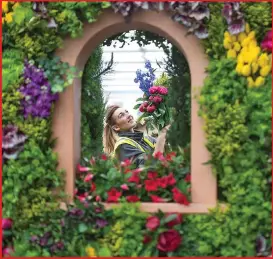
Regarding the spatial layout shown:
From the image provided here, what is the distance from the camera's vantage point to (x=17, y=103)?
306 centimetres

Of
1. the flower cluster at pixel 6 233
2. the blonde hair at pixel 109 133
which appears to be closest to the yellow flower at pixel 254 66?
the flower cluster at pixel 6 233

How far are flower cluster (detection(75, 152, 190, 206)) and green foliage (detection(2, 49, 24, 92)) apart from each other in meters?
0.63

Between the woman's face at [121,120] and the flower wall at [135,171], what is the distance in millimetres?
1889

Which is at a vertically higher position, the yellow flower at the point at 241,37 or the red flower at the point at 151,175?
the yellow flower at the point at 241,37

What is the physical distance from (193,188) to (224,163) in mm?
258

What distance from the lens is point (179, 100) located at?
11.9 ft

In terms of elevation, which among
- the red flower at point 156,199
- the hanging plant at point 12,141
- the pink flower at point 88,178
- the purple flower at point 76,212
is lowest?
the purple flower at point 76,212

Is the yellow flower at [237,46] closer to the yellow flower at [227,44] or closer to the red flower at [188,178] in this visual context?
the yellow flower at [227,44]

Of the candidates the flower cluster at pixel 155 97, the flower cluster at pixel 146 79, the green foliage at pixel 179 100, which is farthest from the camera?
the flower cluster at pixel 146 79

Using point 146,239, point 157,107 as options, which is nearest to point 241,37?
point 146,239

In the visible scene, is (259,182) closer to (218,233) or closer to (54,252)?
(218,233)

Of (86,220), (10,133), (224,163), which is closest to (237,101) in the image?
(224,163)

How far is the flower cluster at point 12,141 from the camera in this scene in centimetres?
302

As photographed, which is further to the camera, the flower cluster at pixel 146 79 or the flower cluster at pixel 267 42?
the flower cluster at pixel 146 79
